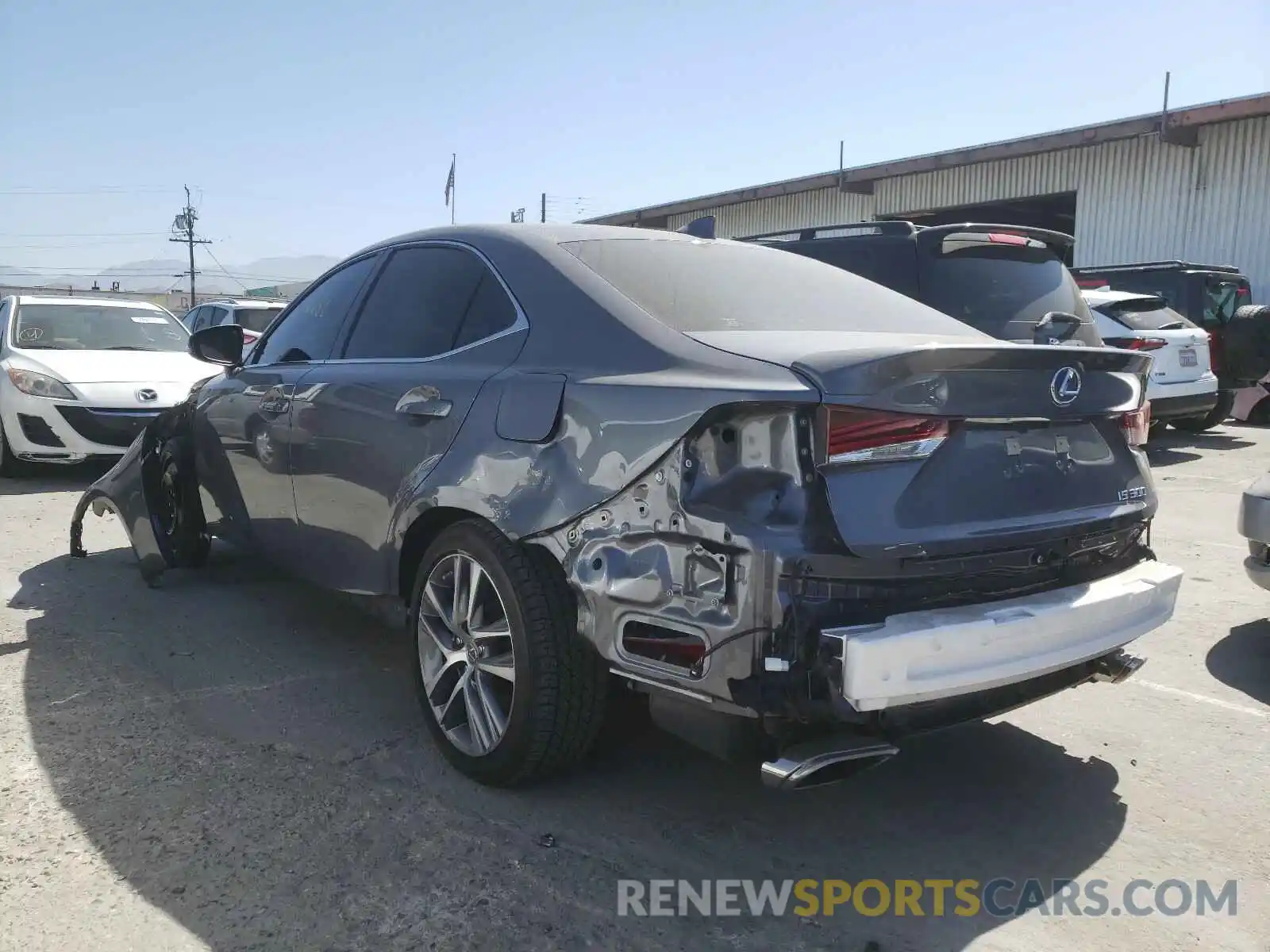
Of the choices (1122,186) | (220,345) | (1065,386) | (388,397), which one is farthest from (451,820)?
(1122,186)

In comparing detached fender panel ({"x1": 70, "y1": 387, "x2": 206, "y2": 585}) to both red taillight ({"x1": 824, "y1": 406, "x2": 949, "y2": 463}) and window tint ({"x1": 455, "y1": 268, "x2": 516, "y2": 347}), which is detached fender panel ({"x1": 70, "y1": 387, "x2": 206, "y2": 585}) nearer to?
window tint ({"x1": 455, "y1": 268, "x2": 516, "y2": 347})

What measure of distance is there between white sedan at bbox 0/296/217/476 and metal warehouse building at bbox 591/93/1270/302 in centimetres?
1023

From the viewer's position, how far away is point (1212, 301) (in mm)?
11523

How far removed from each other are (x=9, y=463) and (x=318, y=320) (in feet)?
19.4

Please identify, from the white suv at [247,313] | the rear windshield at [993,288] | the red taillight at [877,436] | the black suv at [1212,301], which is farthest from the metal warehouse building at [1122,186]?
the red taillight at [877,436]

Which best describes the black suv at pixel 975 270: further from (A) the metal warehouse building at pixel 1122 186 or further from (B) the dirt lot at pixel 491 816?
(A) the metal warehouse building at pixel 1122 186

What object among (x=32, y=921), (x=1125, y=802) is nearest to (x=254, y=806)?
(x=32, y=921)

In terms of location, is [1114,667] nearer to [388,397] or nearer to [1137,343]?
[388,397]

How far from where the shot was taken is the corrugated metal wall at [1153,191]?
54.9 ft

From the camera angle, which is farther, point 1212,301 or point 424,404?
point 1212,301

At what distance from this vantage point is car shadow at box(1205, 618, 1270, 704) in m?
4.11

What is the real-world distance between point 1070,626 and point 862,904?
0.88 metres

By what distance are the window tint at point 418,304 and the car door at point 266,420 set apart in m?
0.20

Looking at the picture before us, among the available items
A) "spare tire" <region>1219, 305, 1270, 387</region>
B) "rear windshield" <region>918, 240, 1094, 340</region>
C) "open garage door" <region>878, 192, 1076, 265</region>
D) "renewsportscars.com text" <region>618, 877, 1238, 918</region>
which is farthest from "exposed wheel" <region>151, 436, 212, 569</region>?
"open garage door" <region>878, 192, 1076, 265</region>
